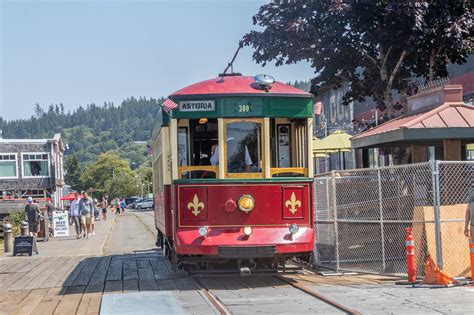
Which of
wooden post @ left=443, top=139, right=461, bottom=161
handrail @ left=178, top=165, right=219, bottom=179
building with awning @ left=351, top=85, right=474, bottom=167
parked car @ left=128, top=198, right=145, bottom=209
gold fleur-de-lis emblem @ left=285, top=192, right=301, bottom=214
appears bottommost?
parked car @ left=128, top=198, right=145, bottom=209

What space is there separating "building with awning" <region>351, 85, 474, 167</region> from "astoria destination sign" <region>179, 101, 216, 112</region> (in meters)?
3.59

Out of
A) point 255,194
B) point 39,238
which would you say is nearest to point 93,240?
point 39,238

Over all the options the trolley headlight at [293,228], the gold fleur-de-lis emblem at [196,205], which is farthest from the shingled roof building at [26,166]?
the trolley headlight at [293,228]

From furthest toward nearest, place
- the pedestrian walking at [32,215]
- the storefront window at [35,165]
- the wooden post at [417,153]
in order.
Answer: the storefront window at [35,165] < the pedestrian walking at [32,215] < the wooden post at [417,153]

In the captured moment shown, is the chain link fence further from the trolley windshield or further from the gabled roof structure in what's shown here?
the trolley windshield

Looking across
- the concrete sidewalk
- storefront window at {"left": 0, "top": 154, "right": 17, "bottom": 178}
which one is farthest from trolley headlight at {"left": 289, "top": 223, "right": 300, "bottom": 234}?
storefront window at {"left": 0, "top": 154, "right": 17, "bottom": 178}

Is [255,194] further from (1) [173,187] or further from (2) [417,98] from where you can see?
(2) [417,98]

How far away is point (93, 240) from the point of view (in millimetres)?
27875

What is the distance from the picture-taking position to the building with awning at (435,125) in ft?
45.2

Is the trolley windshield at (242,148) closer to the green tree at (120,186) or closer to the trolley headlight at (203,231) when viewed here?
the trolley headlight at (203,231)

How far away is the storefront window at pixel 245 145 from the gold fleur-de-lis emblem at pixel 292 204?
675mm

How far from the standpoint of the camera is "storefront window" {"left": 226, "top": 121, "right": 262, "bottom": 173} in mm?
12578

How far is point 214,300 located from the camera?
1070cm

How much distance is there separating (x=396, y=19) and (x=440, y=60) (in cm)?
215
